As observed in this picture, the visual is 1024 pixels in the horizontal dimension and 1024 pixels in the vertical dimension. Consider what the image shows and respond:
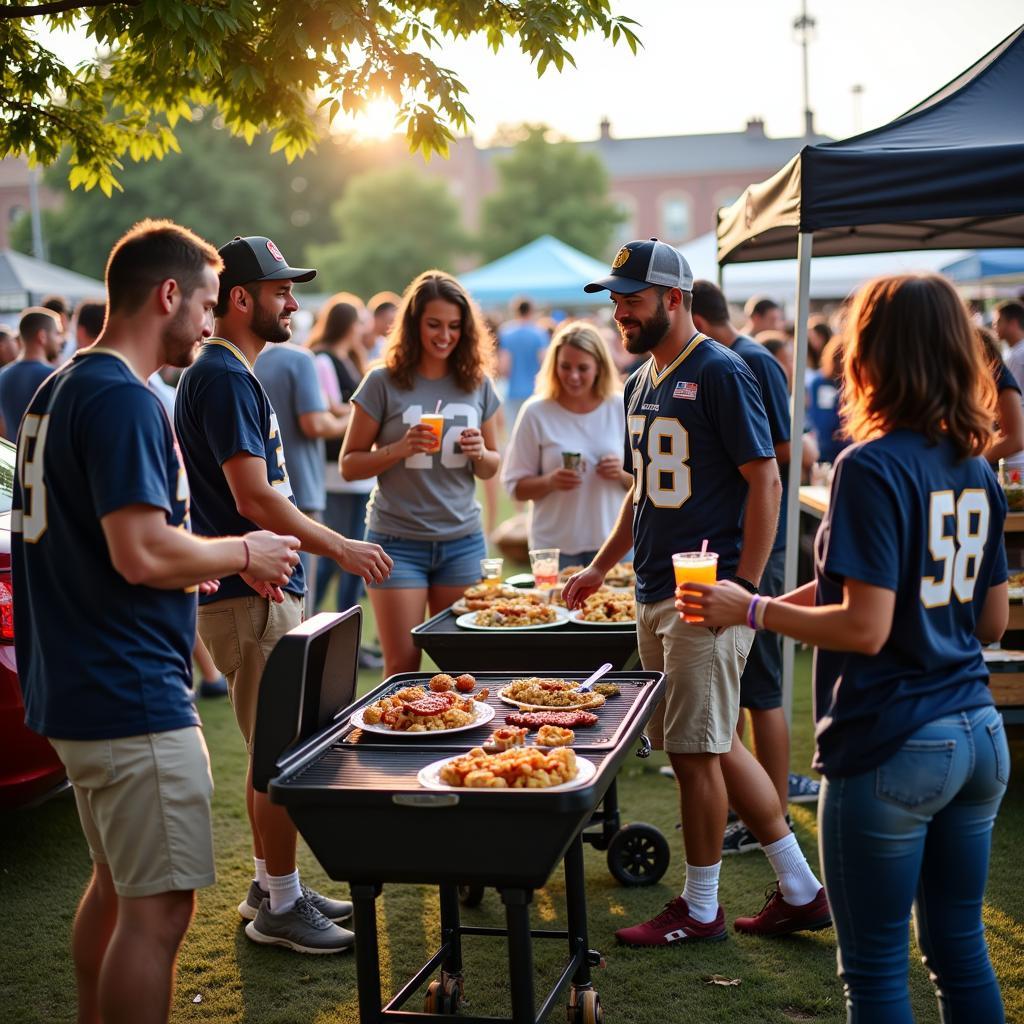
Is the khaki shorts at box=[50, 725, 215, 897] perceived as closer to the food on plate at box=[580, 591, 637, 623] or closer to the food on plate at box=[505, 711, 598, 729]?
the food on plate at box=[505, 711, 598, 729]

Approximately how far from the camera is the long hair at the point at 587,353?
551 centimetres

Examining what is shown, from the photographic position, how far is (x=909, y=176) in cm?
466

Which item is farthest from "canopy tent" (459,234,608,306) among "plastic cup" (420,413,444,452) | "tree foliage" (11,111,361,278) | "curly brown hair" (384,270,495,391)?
"tree foliage" (11,111,361,278)

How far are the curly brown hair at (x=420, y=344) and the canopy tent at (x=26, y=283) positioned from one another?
1400 cm

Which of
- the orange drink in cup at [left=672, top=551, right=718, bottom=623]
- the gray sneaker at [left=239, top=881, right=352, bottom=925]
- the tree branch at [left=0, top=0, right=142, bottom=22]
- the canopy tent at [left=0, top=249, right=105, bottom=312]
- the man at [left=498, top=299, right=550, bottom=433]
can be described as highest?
the canopy tent at [left=0, top=249, right=105, bottom=312]

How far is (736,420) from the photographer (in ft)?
11.9

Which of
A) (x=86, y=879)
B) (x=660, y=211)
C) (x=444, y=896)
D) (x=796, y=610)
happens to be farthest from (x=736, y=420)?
(x=660, y=211)

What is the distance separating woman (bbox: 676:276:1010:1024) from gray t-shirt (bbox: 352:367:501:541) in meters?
2.67

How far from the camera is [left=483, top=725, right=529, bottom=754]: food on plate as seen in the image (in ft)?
9.41

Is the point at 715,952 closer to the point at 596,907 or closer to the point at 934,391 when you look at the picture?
the point at 596,907

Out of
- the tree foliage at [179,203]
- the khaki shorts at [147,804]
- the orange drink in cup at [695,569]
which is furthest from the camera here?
the tree foliage at [179,203]

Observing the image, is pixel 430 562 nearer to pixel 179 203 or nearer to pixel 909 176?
pixel 909 176

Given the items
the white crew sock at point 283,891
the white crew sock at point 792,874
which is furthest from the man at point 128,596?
the white crew sock at point 792,874

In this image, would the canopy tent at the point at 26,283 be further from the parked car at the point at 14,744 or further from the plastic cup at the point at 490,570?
the parked car at the point at 14,744
